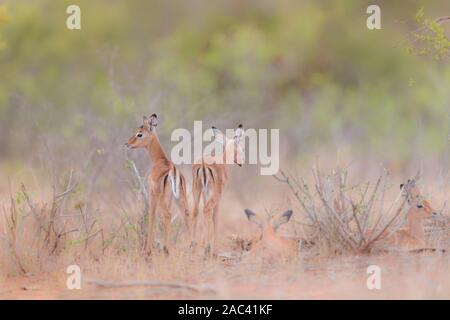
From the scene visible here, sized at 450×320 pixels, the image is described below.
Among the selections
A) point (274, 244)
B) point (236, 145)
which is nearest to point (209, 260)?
point (274, 244)

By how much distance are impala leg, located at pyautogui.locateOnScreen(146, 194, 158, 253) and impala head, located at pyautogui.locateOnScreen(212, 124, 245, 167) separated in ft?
3.87

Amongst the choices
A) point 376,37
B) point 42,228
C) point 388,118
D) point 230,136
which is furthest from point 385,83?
point 42,228

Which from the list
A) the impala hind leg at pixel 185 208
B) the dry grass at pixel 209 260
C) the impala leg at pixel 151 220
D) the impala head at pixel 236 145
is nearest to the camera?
the dry grass at pixel 209 260

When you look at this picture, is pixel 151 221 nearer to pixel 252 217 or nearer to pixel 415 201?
pixel 252 217

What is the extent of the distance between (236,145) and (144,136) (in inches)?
46.6

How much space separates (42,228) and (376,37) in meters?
18.4

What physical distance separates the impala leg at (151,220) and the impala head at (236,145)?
3.87 ft

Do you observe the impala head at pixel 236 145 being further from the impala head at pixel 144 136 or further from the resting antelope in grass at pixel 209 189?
the impala head at pixel 144 136

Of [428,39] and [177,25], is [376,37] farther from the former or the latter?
[428,39]

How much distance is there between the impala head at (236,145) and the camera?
10367 millimetres

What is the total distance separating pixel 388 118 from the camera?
747 inches

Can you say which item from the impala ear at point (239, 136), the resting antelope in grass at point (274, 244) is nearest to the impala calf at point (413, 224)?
the resting antelope in grass at point (274, 244)

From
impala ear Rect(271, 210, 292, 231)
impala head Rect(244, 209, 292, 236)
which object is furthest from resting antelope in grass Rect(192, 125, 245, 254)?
impala ear Rect(271, 210, 292, 231)

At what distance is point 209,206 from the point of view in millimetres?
9734
